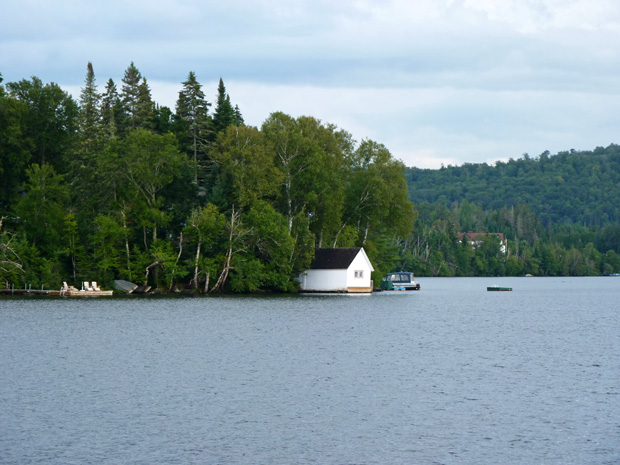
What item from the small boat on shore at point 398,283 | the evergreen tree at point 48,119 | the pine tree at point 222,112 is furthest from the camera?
the small boat on shore at point 398,283

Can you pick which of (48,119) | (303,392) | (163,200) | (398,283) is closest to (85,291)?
Result: (163,200)

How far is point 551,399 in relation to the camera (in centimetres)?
2578

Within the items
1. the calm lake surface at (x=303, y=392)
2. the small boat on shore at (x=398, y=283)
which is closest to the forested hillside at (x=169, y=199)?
the small boat on shore at (x=398, y=283)

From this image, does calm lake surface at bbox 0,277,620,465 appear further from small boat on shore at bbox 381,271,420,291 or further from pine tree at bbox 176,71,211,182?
small boat on shore at bbox 381,271,420,291

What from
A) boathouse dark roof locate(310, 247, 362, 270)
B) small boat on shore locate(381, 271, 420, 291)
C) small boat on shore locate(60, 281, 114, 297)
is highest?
boathouse dark roof locate(310, 247, 362, 270)

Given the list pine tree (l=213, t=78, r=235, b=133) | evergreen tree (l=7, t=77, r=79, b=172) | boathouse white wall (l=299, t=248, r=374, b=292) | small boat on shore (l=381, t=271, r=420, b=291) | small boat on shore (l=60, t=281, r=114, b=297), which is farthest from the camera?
small boat on shore (l=381, t=271, r=420, b=291)

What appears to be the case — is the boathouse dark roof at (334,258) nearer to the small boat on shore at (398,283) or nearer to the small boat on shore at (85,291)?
the small boat on shore at (398,283)

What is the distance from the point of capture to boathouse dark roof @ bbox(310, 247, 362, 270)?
86.3m

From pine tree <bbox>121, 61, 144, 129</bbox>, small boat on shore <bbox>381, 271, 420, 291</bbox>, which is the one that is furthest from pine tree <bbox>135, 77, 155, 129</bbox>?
small boat on shore <bbox>381, 271, 420, 291</bbox>

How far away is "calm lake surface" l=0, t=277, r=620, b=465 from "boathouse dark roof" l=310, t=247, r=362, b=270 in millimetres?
33668

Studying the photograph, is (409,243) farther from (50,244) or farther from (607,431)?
(607,431)

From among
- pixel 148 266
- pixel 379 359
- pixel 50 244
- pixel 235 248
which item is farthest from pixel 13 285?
Answer: pixel 379 359

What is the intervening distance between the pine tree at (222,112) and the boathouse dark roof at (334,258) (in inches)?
804

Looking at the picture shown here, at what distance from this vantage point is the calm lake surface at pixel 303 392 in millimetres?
19406
